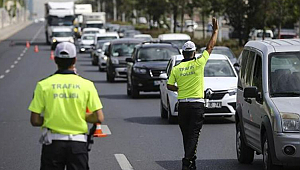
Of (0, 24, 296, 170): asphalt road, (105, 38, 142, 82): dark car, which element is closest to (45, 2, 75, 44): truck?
(105, 38, 142, 82): dark car

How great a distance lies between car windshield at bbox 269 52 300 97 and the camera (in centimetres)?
1044

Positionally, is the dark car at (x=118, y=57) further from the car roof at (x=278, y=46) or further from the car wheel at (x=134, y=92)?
the car roof at (x=278, y=46)

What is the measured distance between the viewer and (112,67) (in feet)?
105

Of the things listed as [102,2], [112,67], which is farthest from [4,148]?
[102,2]

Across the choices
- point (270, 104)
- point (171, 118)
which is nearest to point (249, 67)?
point (270, 104)

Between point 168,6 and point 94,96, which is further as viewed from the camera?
point 168,6

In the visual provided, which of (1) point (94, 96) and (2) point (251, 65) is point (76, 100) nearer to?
(1) point (94, 96)

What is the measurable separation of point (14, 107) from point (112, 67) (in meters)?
9.74

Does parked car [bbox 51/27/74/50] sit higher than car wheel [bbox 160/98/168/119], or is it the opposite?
car wheel [bbox 160/98/168/119]

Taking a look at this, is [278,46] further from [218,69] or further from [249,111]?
[218,69]

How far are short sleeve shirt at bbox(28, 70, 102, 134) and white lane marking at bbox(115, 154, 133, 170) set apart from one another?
4.67 m

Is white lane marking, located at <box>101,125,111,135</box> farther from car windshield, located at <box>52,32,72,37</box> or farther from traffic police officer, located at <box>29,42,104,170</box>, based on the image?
car windshield, located at <box>52,32,72,37</box>

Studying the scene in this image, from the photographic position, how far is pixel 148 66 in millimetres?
25016

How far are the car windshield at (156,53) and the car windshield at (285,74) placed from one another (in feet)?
48.8
